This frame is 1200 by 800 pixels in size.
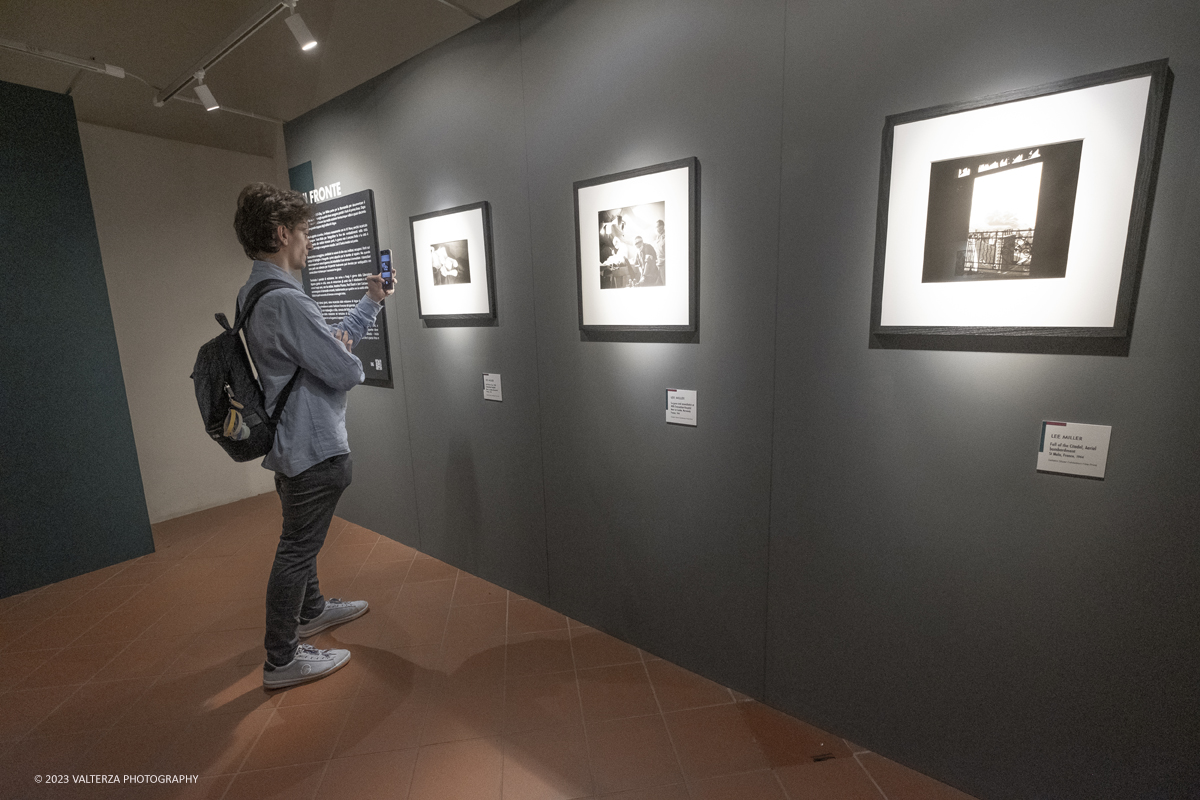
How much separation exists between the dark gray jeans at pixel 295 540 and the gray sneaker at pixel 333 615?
1.25 feet

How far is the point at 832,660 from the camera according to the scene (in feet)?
6.31

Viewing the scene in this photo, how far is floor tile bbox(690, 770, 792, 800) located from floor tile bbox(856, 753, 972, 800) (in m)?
0.19

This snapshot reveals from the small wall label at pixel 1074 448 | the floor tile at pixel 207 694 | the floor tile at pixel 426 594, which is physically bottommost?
the floor tile at pixel 207 694

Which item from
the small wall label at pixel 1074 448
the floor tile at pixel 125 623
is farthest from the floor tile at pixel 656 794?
the floor tile at pixel 125 623

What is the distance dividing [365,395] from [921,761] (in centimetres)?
380

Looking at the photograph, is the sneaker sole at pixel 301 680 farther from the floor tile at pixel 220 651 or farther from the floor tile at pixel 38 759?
the floor tile at pixel 38 759

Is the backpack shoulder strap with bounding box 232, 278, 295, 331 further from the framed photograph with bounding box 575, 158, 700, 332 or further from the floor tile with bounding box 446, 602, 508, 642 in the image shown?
the floor tile with bounding box 446, 602, 508, 642

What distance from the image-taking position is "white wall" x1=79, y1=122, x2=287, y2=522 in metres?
4.12

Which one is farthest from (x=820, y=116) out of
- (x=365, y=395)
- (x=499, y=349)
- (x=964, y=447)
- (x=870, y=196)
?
(x=365, y=395)

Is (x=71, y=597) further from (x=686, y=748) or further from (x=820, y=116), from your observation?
(x=820, y=116)

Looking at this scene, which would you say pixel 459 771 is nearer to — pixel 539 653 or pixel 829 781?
pixel 539 653

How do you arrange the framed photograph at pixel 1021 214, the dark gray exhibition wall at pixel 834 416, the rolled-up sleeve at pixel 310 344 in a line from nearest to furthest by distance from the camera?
the framed photograph at pixel 1021 214 < the dark gray exhibition wall at pixel 834 416 < the rolled-up sleeve at pixel 310 344

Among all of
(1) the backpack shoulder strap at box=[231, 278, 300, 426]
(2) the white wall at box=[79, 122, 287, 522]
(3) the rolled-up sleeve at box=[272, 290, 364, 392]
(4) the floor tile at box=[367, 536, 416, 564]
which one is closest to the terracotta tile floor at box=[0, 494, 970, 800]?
(4) the floor tile at box=[367, 536, 416, 564]

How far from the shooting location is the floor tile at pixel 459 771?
1.78m
